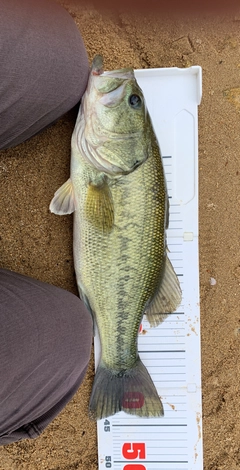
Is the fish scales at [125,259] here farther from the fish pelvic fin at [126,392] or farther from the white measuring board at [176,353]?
the white measuring board at [176,353]

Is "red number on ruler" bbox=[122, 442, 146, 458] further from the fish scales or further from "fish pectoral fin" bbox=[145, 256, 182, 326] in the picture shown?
"fish pectoral fin" bbox=[145, 256, 182, 326]

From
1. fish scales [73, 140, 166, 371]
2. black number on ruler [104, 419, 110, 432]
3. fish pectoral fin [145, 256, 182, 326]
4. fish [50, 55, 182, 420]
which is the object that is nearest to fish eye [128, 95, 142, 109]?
fish [50, 55, 182, 420]

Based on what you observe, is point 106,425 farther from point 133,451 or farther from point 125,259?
point 125,259

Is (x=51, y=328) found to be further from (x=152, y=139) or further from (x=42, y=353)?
(x=152, y=139)

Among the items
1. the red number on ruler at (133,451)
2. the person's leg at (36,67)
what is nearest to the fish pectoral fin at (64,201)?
the person's leg at (36,67)

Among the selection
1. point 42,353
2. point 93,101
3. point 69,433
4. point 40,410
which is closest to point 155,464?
point 69,433

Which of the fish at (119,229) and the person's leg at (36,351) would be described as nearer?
the person's leg at (36,351)

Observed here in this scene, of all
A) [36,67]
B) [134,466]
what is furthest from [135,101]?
[134,466]
